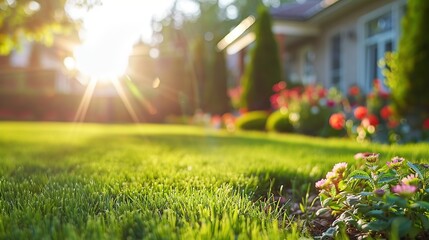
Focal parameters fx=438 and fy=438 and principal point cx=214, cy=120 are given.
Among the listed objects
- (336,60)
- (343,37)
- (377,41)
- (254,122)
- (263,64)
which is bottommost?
(254,122)

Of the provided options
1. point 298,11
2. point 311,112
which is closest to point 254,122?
point 311,112

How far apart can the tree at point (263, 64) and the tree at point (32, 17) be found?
16.3ft

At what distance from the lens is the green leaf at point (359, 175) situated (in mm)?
1962

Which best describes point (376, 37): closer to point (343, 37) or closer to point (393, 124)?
point (343, 37)

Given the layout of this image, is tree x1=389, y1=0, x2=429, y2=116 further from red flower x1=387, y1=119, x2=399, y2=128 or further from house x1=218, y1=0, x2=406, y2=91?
house x1=218, y1=0, x2=406, y2=91

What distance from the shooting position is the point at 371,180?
1.98m

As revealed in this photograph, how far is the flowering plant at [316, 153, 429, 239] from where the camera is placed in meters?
1.65

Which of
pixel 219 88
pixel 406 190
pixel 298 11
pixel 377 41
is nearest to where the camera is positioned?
pixel 406 190

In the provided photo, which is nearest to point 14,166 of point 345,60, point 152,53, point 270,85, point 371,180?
point 371,180

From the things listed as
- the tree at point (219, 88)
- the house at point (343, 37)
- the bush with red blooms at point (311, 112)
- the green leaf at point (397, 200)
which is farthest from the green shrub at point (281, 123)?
the tree at point (219, 88)

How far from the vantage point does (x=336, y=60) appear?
1485cm

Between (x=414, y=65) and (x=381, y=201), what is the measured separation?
18.4 ft

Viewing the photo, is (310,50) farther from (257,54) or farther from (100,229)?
(100,229)

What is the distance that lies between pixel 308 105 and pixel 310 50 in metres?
8.14
